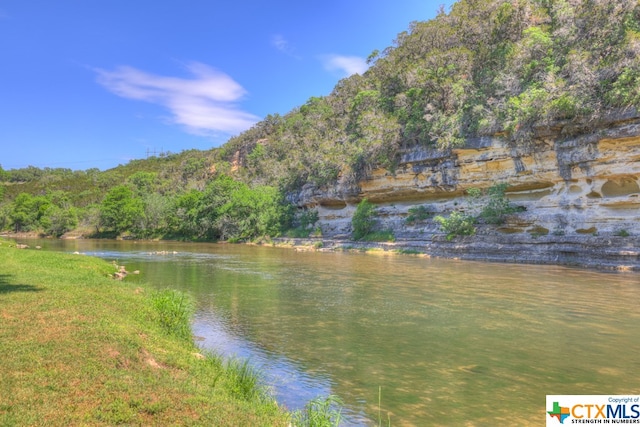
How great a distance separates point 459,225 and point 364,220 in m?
14.4

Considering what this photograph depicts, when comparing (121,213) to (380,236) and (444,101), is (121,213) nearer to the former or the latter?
(380,236)

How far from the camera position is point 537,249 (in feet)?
106

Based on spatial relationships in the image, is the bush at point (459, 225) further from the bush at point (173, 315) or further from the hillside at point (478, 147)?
the bush at point (173, 315)

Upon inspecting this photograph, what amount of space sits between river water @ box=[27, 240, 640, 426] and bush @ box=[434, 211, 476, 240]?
47.9 feet

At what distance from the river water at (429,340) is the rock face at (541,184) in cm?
826

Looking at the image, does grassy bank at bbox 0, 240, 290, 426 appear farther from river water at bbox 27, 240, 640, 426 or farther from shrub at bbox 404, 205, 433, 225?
shrub at bbox 404, 205, 433, 225

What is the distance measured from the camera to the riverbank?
90.6 feet

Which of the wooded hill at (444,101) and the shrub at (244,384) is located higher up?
the wooded hill at (444,101)

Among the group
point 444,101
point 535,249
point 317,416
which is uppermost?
point 444,101

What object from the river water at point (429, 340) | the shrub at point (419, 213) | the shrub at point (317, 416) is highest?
the shrub at point (419, 213)

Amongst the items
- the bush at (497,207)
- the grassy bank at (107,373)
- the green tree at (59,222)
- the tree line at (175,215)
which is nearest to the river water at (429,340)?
the grassy bank at (107,373)

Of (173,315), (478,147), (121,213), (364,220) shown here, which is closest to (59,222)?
(121,213)

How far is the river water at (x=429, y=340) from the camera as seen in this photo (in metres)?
7.89

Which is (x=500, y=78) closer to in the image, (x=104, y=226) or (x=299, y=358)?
(x=299, y=358)
